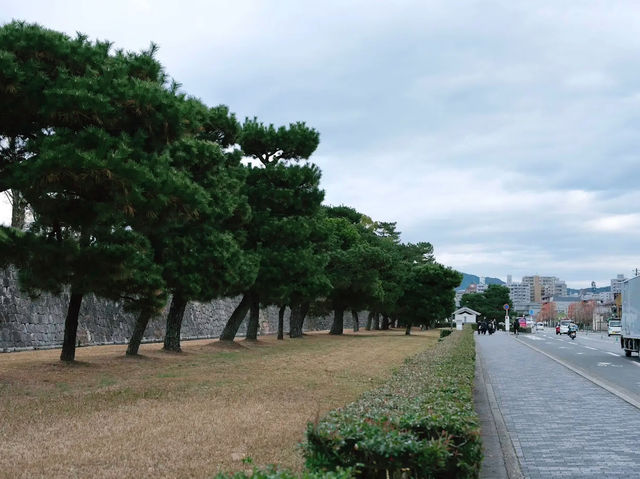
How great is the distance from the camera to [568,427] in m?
9.66

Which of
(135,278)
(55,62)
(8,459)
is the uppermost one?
(55,62)

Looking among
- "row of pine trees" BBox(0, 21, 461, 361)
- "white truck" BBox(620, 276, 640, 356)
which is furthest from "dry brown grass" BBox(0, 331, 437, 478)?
"white truck" BBox(620, 276, 640, 356)

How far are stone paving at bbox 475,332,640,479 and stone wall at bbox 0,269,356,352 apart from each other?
12.0m

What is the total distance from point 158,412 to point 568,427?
614cm

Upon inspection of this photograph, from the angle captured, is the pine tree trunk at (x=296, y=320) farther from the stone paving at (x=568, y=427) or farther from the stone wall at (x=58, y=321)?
the stone paving at (x=568, y=427)

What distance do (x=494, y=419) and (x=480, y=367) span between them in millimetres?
11633

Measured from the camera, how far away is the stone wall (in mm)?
23078

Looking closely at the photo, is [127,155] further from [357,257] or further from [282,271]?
[357,257]

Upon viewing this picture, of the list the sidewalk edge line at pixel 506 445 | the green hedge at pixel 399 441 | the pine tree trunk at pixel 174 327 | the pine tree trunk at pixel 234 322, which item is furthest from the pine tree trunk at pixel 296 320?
the green hedge at pixel 399 441

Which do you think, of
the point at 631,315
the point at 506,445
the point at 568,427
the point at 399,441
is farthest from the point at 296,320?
the point at 399,441

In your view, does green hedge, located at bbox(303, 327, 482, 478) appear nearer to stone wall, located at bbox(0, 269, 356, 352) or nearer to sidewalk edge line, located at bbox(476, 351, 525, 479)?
sidewalk edge line, located at bbox(476, 351, 525, 479)

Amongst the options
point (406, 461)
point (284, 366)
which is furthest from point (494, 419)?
point (284, 366)

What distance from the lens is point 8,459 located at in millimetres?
6875

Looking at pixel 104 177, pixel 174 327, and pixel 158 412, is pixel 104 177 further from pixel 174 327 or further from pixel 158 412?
pixel 174 327
